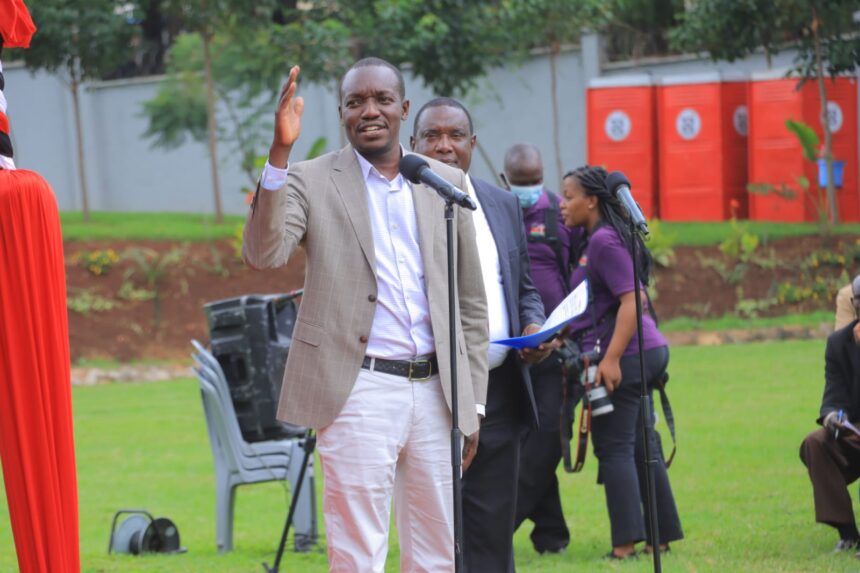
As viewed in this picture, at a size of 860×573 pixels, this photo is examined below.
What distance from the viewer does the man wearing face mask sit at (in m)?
7.82

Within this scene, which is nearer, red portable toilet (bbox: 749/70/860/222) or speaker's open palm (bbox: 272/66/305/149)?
speaker's open palm (bbox: 272/66/305/149)

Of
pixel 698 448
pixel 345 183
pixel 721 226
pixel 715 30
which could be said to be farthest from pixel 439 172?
pixel 721 226

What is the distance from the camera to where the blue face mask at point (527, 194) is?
824 centimetres

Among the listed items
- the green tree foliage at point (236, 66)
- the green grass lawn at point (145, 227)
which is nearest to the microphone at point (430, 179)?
the green grass lawn at point (145, 227)

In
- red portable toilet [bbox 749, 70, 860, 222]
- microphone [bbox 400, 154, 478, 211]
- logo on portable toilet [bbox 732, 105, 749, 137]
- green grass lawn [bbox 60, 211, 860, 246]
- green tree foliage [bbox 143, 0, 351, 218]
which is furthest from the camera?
logo on portable toilet [bbox 732, 105, 749, 137]

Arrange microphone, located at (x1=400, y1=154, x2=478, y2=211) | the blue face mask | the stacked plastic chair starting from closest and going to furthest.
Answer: microphone, located at (x1=400, y1=154, x2=478, y2=211)
the blue face mask
the stacked plastic chair

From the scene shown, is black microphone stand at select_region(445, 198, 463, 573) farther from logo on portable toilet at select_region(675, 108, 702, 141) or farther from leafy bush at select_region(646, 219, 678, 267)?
logo on portable toilet at select_region(675, 108, 702, 141)

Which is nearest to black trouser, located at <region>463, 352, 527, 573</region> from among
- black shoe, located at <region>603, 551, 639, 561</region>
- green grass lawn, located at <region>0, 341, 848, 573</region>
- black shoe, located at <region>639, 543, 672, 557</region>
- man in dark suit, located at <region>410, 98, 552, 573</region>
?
man in dark suit, located at <region>410, 98, 552, 573</region>

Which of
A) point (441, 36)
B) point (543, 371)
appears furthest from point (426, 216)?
point (441, 36)

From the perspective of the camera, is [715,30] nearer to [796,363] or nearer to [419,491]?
[796,363]

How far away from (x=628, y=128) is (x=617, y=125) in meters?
0.21

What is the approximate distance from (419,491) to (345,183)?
3.72 feet

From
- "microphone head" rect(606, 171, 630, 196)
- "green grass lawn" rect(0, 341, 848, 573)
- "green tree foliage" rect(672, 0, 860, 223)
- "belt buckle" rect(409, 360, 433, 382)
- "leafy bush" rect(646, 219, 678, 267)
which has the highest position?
"green tree foliage" rect(672, 0, 860, 223)

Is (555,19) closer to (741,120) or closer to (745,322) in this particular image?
(741,120)
